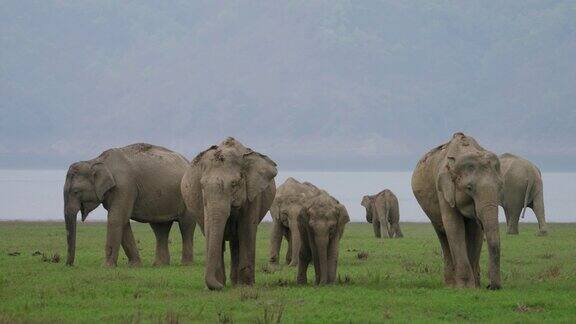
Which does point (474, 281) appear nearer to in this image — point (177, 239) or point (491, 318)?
point (491, 318)

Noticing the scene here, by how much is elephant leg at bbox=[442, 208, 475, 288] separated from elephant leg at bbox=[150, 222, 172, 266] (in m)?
9.97

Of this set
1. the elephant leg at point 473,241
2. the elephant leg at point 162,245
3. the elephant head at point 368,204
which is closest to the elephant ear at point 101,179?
the elephant leg at point 162,245

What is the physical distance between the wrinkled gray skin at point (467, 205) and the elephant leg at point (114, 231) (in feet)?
27.5

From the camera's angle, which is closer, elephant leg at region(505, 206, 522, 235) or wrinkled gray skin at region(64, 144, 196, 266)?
wrinkled gray skin at region(64, 144, 196, 266)

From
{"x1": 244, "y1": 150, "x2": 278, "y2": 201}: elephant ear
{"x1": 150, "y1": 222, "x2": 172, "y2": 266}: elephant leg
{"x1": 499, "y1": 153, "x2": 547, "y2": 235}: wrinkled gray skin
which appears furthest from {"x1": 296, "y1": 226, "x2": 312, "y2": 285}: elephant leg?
{"x1": 499, "y1": 153, "x2": 547, "y2": 235}: wrinkled gray skin

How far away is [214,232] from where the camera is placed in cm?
1958

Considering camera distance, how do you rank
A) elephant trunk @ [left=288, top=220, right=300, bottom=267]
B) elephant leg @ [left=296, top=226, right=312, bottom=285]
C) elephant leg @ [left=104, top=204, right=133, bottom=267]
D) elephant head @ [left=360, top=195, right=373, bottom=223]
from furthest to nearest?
1. elephant head @ [left=360, top=195, right=373, bottom=223]
2. elephant leg @ [left=104, top=204, right=133, bottom=267]
3. elephant trunk @ [left=288, top=220, right=300, bottom=267]
4. elephant leg @ [left=296, top=226, right=312, bottom=285]

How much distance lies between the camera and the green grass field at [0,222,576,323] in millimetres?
17438

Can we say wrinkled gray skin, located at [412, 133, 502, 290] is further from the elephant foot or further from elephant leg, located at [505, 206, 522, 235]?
elephant leg, located at [505, 206, 522, 235]

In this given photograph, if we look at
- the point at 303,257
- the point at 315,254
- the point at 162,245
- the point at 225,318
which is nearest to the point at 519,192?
the point at 162,245

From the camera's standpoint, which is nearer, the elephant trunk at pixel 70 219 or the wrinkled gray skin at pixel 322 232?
the wrinkled gray skin at pixel 322 232

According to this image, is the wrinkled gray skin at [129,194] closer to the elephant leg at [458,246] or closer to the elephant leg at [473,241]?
the elephant leg at [473,241]

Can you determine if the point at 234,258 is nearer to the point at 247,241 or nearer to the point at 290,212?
the point at 247,241

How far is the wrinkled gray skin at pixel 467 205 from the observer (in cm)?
1966
